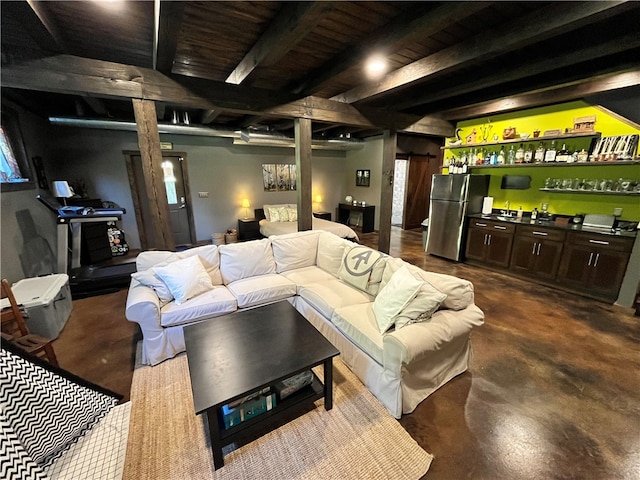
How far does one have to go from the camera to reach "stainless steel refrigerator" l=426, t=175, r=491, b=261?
4441 mm

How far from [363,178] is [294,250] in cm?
493

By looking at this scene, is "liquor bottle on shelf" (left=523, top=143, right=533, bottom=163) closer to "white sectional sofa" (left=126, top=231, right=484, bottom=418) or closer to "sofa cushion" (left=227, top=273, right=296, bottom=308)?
"white sectional sofa" (left=126, top=231, right=484, bottom=418)

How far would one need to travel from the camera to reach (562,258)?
3.50m

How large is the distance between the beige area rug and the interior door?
14.0ft

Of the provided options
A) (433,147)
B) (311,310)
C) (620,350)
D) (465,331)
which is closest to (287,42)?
(311,310)

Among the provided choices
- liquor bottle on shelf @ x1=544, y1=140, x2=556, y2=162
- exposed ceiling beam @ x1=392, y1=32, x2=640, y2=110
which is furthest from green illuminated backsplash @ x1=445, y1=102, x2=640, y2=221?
exposed ceiling beam @ x1=392, y1=32, x2=640, y2=110

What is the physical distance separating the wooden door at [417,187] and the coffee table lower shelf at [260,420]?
21.1 feet

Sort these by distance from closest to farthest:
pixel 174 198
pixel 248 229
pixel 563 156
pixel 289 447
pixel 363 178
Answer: pixel 289 447, pixel 563 156, pixel 174 198, pixel 248 229, pixel 363 178

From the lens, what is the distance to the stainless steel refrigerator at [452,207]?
4441mm

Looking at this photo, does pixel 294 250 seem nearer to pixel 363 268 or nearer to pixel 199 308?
pixel 363 268

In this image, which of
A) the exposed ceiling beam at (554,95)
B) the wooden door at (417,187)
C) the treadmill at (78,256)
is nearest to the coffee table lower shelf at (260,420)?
A: the treadmill at (78,256)

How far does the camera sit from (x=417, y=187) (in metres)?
7.28

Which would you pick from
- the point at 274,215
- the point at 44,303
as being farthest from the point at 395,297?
the point at 274,215

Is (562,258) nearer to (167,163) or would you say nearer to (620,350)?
(620,350)
